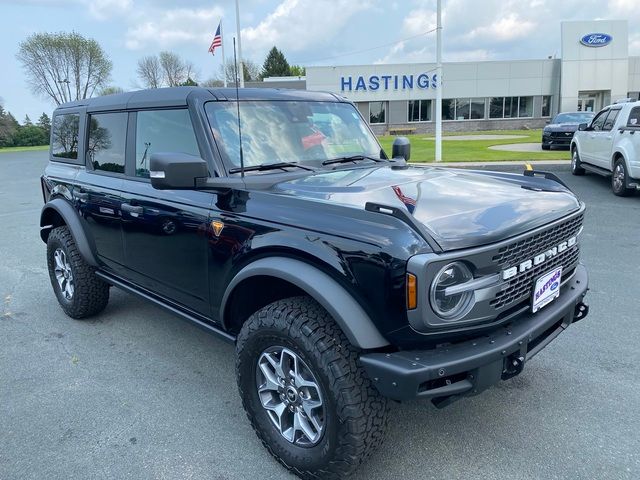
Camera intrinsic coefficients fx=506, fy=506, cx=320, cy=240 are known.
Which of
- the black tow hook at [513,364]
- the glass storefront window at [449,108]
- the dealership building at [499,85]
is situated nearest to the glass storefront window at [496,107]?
the dealership building at [499,85]

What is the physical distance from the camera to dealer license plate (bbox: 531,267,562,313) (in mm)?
2523

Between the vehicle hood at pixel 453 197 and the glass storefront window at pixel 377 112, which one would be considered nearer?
the vehicle hood at pixel 453 197

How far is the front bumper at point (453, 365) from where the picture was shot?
81.8 inches

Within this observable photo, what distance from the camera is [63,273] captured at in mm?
4758

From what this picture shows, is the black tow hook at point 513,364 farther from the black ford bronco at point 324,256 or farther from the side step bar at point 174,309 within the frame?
the side step bar at point 174,309

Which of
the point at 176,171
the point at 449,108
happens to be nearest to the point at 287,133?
the point at 176,171

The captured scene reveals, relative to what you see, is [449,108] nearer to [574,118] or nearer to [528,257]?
[574,118]

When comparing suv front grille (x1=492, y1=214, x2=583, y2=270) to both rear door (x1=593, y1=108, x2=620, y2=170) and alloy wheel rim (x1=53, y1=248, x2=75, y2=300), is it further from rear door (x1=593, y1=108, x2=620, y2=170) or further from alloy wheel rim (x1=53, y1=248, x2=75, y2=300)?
rear door (x1=593, y1=108, x2=620, y2=170)

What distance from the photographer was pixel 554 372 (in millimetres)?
3492

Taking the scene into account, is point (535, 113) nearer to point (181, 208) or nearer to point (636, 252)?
point (636, 252)

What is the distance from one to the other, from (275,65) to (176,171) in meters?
78.1

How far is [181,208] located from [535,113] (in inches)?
1574

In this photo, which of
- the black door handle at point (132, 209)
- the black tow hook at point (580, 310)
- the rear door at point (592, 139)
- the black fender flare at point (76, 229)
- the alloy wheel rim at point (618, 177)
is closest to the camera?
the black tow hook at point (580, 310)

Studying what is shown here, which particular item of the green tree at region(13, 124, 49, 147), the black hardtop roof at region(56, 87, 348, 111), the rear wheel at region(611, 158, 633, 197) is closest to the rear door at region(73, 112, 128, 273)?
the black hardtop roof at region(56, 87, 348, 111)
